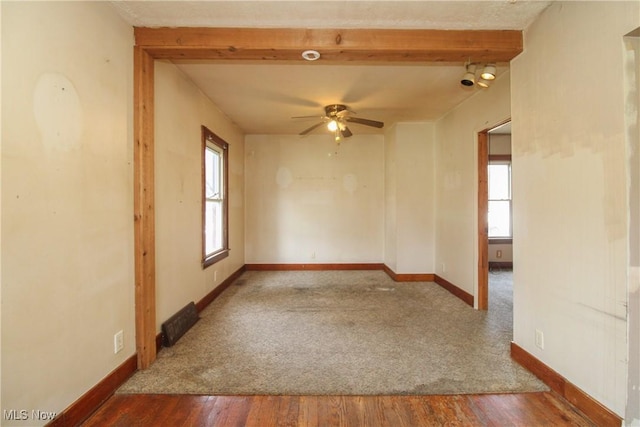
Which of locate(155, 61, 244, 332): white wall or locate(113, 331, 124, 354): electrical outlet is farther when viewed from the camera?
locate(155, 61, 244, 332): white wall

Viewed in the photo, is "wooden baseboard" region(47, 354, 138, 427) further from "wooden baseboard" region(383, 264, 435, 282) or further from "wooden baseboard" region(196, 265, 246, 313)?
"wooden baseboard" region(383, 264, 435, 282)

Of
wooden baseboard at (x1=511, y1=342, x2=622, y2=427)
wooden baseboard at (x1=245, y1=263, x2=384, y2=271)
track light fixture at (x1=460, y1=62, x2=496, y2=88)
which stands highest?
track light fixture at (x1=460, y1=62, x2=496, y2=88)

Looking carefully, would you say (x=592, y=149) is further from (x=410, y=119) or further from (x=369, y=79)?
(x=410, y=119)

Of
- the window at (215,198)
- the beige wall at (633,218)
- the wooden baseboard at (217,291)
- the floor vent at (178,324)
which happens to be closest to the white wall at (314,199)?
the wooden baseboard at (217,291)

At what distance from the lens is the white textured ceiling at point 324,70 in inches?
77.0

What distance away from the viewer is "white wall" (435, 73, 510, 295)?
324cm

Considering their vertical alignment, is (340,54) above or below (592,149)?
above

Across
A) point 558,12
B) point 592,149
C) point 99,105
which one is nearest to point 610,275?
point 592,149

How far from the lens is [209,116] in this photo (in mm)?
3781

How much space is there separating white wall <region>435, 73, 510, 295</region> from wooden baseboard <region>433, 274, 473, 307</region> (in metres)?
0.06

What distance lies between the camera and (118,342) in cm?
202

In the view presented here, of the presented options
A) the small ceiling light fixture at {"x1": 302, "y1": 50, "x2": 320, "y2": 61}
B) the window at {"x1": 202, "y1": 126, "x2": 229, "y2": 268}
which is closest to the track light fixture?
the small ceiling light fixture at {"x1": 302, "y1": 50, "x2": 320, "y2": 61}

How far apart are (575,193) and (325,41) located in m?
1.97

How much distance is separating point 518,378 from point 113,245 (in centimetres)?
298
